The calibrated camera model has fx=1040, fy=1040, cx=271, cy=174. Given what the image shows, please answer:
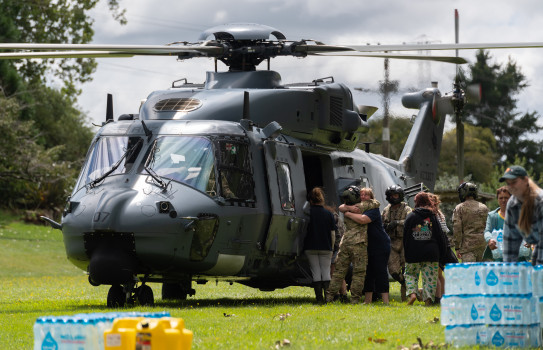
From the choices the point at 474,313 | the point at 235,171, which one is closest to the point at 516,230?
the point at 474,313

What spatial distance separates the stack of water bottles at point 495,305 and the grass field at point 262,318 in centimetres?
31

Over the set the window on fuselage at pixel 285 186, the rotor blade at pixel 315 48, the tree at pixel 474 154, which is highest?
the tree at pixel 474 154

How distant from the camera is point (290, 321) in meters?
12.1

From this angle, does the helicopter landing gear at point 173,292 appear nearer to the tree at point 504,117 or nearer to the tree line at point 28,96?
the tree line at point 28,96

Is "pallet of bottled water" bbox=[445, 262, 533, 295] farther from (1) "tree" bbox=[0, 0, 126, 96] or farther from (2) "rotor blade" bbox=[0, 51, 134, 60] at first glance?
(1) "tree" bbox=[0, 0, 126, 96]

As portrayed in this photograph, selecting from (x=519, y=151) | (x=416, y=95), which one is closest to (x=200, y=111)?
(x=416, y=95)

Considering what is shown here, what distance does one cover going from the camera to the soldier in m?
16.9

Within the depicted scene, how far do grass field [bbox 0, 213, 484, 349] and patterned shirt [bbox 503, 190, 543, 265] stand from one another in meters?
1.13

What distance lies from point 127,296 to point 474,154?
58.6 metres

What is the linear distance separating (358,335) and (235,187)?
5.02m

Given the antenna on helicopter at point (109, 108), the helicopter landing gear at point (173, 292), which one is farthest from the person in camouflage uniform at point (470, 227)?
the antenna on helicopter at point (109, 108)

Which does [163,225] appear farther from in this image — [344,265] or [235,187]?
[344,265]

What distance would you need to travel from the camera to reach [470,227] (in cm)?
1661

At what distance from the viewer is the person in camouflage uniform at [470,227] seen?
16547 mm
